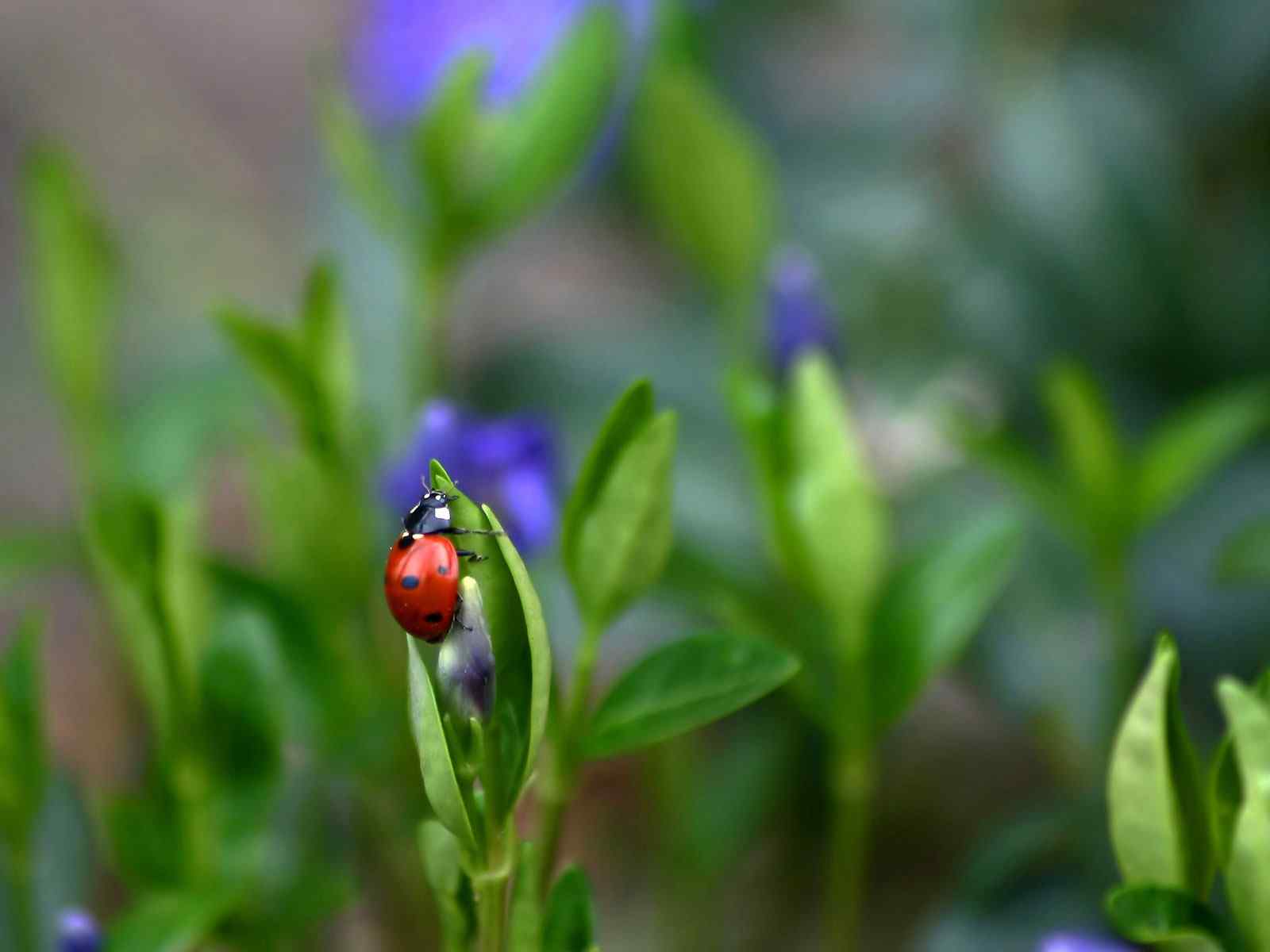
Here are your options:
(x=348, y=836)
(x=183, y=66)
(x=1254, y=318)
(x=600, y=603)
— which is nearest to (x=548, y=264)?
(x=183, y=66)

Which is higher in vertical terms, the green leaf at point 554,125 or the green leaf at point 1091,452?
the green leaf at point 554,125

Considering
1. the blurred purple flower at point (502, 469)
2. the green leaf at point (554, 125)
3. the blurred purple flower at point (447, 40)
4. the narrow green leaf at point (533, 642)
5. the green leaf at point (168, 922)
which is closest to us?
the narrow green leaf at point (533, 642)

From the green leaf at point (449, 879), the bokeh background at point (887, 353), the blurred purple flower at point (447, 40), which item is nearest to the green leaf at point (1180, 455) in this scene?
the bokeh background at point (887, 353)

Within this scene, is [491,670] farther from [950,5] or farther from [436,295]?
[950,5]

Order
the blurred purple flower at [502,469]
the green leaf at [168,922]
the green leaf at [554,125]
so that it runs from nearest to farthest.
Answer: the green leaf at [168,922] < the blurred purple flower at [502,469] < the green leaf at [554,125]

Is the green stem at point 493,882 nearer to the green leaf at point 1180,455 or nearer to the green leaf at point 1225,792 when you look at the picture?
the green leaf at point 1225,792
